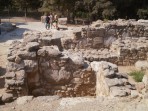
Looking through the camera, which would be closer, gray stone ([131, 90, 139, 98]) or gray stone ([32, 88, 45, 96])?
gray stone ([131, 90, 139, 98])

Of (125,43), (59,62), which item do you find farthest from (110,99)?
(125,43)

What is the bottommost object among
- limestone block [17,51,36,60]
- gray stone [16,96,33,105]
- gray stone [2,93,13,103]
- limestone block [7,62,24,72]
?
gray stone [2,93,13,103]

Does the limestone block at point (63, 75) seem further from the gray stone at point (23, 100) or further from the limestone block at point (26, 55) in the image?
the gray stone at point (23, 100)

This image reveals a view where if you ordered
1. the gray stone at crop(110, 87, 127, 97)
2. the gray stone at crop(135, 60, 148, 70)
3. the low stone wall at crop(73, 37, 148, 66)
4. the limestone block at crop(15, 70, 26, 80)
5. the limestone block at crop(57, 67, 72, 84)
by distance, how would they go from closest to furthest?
the gray stone at crop(110, 87, 127, 97) < the limestone block at crop(15, 70, 26, 80) < the limestone block at crop(57, 67, 72, 84) < the gray stone at crop(135, 60, 148, 70) < the low stone wall at crop(73, 37, 148, 66)

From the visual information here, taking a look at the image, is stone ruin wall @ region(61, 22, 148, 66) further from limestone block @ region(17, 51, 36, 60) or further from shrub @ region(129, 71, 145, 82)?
limestone block @ region(17, 51, 36, 60)

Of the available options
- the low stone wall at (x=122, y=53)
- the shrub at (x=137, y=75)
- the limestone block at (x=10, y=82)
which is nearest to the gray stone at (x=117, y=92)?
the limestone block at (x=10, y=82)

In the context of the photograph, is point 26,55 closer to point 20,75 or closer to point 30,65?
point 30,65

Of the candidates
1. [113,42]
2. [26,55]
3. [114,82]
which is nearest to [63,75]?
[26,55]

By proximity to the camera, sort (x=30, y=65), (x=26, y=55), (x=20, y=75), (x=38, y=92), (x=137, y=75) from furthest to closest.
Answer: (x=137, y=75) < (x=38, y=92) < (x=26, y=55) < (x=30, y=65) < (x=20, y=75)

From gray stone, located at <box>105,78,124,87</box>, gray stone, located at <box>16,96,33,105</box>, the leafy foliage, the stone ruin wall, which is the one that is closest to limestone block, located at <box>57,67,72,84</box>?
gray stone, located at <box>105,78,124,87</box>

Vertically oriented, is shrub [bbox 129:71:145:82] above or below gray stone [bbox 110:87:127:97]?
below

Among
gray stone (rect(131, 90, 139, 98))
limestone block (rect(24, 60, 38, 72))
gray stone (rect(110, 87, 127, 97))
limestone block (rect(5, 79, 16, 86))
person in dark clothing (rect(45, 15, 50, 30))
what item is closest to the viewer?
gray stone (rect(131, 90, 139, 98))

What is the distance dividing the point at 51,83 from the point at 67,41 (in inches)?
221

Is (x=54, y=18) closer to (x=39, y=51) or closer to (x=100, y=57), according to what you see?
(x=100, y=57)
